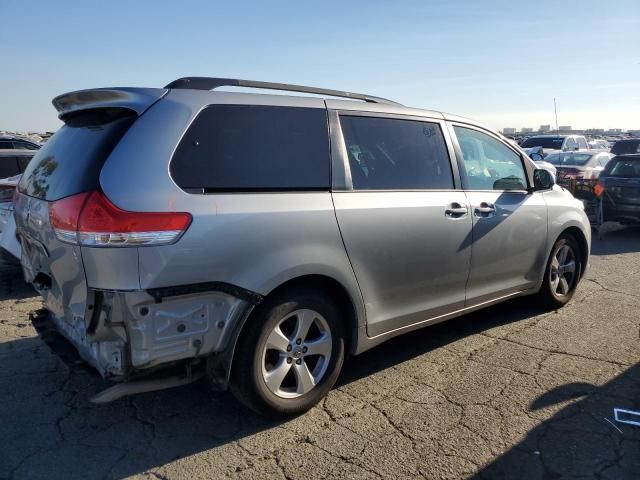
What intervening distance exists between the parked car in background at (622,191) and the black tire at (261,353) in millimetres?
8192

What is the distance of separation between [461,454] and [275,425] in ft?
3.55

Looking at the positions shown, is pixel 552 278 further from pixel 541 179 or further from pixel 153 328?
pixel 153 328

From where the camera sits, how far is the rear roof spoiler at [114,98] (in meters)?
3.04

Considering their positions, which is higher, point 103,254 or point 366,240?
point 103,254

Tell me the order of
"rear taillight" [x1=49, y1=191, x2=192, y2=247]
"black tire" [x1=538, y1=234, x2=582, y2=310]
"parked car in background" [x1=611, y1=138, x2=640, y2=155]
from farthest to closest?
"parked car in background" [x1=611, y1=138, x2=640, y2=155] < "black tire" [x1=538, y1=234, x2=582, y2=310] < "rear taillight" [x1=49, y1=191, x2=192, y2=247]

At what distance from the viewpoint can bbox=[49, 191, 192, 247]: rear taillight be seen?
2.72 meters

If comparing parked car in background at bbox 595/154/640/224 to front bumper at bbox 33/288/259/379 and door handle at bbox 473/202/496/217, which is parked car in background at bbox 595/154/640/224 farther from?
front bumper at bbox 33/288/259/379

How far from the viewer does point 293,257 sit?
3.20m

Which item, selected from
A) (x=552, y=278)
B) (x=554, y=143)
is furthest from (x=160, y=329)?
(x=554, y=143)

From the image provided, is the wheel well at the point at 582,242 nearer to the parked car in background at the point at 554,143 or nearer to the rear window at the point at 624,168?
the rear window at the point at 624,168

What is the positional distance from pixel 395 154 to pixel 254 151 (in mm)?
1239

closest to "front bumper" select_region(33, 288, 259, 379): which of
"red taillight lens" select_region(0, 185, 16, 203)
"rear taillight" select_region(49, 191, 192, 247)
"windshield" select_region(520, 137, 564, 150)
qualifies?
"rear taillight" select_region(49, 191, 192, 247)

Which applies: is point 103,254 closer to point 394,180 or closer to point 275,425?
point 275,425

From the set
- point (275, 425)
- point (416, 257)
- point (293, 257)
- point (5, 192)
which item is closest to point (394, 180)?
point (416, 257)
